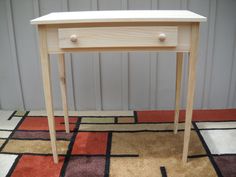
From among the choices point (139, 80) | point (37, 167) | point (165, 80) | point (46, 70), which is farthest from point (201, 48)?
point (37, 167)

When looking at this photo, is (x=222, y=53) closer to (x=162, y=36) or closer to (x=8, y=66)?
(x=162, y=36)

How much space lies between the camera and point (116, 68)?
5.47ft

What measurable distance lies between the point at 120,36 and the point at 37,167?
69cm

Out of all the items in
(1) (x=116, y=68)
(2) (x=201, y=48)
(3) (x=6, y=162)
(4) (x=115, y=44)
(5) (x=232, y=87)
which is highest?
(4) (x=115, y=44)

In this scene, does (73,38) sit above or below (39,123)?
above

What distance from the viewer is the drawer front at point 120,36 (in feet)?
3.27

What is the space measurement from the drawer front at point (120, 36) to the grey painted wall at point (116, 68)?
2.01 feet

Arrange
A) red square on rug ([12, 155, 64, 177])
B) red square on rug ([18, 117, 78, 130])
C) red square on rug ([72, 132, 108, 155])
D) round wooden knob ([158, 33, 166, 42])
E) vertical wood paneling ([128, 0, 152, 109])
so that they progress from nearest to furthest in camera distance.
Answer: round wooden knob ([158, 33, 166, 42]), red square on rug ([12, 155, 64, 177]), red square on rug ([72, 132, 108, 155]), red square on rug ([18, 117, 78, 130]), vertical wood paneling ([128, 0, 152, 109])

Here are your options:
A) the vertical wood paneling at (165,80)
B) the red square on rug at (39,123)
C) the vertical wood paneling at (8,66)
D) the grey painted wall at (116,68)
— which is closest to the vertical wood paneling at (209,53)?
the grey painted wall at (116,68)

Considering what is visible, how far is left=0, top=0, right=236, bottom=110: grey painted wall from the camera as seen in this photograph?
1563 mm

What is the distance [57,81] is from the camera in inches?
66.9

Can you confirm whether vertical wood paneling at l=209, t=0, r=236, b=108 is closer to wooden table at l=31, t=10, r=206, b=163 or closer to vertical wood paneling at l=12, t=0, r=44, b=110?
wooden table at l=31, t=10, r=206, b=163

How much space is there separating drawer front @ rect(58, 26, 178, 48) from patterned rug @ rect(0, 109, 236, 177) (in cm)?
54

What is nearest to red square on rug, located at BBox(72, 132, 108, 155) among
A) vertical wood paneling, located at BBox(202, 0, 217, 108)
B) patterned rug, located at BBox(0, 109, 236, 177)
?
patterned rug, located at BBox(0, 109, 236, 177)
